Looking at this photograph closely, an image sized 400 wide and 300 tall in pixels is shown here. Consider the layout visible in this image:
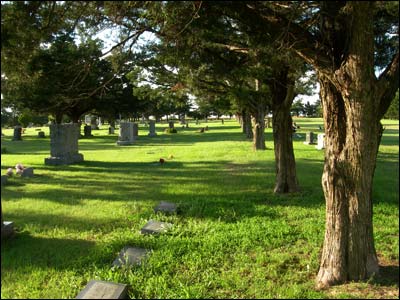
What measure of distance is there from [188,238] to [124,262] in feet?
3.92

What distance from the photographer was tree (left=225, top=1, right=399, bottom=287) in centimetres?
368

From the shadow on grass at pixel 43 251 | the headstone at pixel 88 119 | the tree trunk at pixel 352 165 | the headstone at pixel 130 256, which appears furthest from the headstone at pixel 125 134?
the headstone at pixel 88 119

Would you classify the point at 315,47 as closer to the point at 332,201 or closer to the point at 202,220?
the point at 332,201

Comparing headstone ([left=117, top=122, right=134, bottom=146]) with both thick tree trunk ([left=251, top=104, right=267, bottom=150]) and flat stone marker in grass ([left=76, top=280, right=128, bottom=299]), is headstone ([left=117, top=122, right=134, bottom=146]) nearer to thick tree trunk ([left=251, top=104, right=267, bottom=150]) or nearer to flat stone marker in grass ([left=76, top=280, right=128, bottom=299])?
thick tree trunk ([left=251, top=104, right=267, bottom=150])

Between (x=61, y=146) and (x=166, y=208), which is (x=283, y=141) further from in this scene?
(x=61, y=146)

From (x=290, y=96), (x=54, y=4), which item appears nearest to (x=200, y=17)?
(x=54, y=4)

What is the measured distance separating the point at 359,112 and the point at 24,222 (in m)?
4.92

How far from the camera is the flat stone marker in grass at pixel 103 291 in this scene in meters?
3.49

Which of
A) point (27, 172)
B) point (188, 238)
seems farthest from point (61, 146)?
point (188, 238)

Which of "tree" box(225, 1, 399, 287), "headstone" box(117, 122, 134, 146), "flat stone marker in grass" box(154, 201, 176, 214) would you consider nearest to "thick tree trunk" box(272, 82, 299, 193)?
"flat stone marker in grass" box(154, 201, 176, 214)

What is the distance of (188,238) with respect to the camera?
18.1ft

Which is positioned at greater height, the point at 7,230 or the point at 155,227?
the point at 7,230

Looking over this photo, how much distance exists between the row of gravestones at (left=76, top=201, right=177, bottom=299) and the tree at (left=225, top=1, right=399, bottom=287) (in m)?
1.99

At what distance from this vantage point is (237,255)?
490 cm
